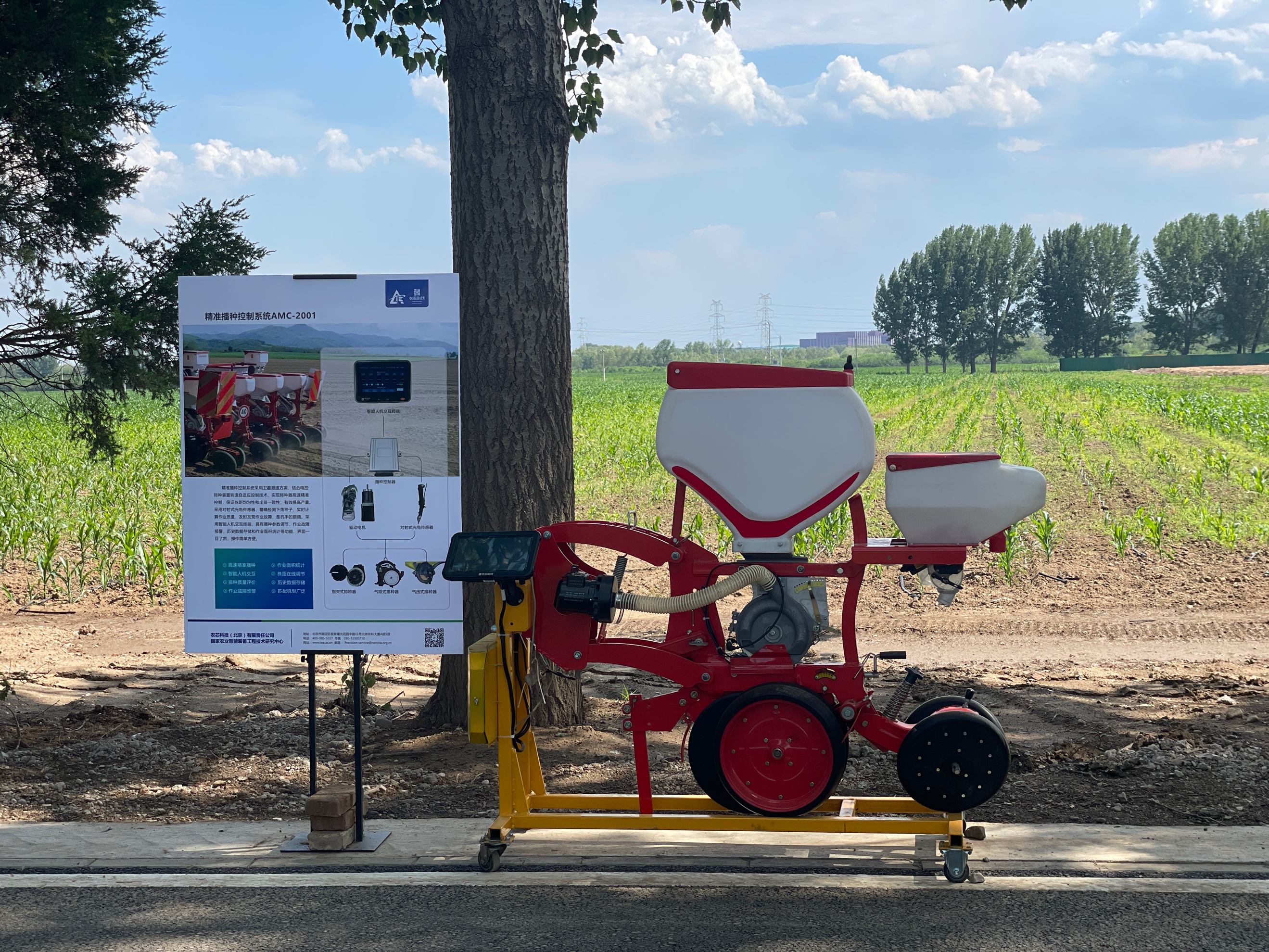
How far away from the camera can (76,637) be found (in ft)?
31.0

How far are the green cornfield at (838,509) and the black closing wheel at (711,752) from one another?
1.14 m

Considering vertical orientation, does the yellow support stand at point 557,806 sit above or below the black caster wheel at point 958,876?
above

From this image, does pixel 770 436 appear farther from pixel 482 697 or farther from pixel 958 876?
pixel 958 876

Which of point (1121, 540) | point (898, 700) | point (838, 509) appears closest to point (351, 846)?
point (898, 700)

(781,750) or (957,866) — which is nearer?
(957,866)

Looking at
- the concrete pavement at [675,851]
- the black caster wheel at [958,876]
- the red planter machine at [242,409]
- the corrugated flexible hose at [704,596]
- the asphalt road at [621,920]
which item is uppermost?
the red planter machine at [242,409]

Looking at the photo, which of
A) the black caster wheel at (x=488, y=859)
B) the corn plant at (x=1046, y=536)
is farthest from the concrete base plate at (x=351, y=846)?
the corn plant at (x=1046, y=536)

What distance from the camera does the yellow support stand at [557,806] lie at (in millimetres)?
4137

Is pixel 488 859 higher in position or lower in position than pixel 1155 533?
lower

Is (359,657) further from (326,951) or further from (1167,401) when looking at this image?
(1167,401)

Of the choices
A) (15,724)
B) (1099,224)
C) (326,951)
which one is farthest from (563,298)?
(1099,224)

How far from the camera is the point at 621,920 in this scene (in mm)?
3748

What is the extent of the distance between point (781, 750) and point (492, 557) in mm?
1331

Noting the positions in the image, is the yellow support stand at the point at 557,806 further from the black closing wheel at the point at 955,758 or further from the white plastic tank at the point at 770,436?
the white plastic tank at the point at 770,436
